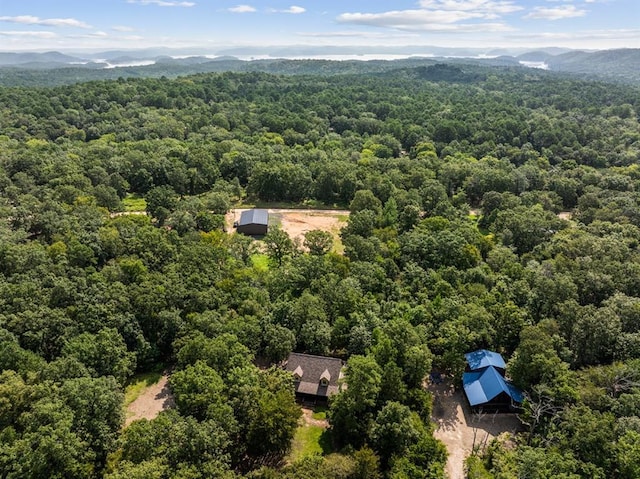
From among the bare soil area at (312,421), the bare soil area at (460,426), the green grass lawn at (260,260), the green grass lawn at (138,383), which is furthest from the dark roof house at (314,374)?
the green grass lawn at (260,260)

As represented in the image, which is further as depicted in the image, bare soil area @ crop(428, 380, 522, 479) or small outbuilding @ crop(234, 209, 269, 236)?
small outbuilding @ crop(234, 209, 269, 236)

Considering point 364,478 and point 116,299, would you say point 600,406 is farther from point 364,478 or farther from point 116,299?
point 116,299

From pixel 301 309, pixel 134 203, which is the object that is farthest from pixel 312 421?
pixel 134 203

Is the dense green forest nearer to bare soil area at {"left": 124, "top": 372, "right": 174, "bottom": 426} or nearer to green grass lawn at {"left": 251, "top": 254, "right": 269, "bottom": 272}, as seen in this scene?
green grass lawn at {"left": 251, "top": 254, "right": 269, "bottom": 272}

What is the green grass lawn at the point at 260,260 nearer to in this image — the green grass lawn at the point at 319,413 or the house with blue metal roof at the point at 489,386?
the green grass lawn at the point at 319,413

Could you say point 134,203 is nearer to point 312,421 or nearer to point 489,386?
point 312,421

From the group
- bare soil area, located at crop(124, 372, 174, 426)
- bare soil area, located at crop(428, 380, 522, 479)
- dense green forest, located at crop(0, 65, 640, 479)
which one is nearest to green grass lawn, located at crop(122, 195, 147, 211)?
dense green forest, located at crop(0, 65, 640, 479)
